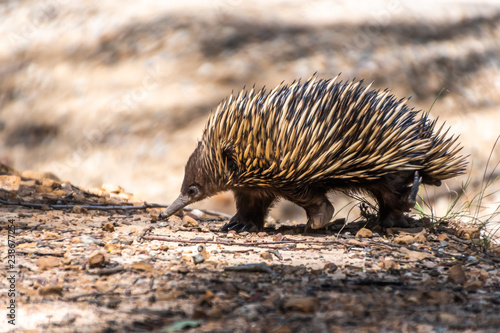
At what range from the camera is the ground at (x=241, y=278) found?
5.96 feet

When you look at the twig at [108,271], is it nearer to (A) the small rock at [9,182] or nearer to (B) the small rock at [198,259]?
(B) the small rock at [198,259]

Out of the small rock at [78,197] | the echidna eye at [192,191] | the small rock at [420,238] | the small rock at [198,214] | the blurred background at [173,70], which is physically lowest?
the small rock at [420,238]

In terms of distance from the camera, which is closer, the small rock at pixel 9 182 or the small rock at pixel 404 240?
the small rock at pixel 404 240

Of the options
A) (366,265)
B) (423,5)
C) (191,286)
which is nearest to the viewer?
(191,286)

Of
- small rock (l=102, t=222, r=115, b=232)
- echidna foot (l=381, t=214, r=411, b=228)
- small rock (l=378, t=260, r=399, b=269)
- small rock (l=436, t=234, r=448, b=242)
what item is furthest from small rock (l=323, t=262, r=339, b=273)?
small rock (l=102, t=222, r=115, b=232)

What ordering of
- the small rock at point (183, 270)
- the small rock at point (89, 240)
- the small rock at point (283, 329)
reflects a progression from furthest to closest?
the small rock at point (89, 240), the small rock at point (183, 270), the small rock at point (283, 329)

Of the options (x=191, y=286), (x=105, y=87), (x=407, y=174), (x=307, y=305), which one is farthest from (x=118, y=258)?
(x=105, y=87)

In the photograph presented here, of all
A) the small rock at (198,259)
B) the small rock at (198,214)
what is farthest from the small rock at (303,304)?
the small rock at (198,214)

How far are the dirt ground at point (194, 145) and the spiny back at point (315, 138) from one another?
1.23 feet

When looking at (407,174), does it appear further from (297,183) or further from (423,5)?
(423,5)

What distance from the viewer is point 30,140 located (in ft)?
19.5

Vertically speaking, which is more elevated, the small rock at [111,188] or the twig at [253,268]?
the small rock at [111,188]

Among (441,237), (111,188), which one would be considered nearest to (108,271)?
(441,237)

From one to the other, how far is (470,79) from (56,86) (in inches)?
190
